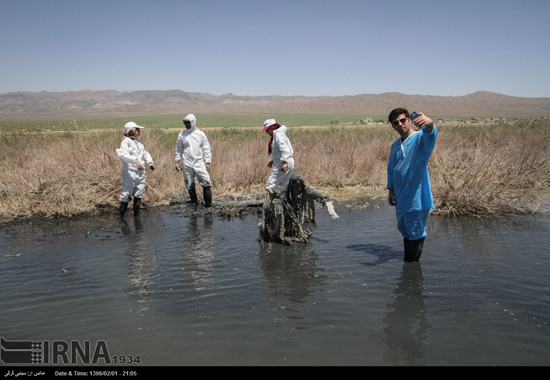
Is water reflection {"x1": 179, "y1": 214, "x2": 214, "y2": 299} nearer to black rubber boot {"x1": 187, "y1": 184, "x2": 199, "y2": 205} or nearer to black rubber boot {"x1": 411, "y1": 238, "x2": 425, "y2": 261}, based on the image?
black rubber boot {"x1": 187, "y1": 184, "x2": 199, "y2": 205}

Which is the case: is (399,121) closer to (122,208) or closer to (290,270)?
(290,270)

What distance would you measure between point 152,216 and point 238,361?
617cm

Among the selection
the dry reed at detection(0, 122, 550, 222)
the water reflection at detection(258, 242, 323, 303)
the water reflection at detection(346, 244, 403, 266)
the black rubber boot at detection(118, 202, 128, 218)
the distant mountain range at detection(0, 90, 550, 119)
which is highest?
the distant mountain range at detection(0, 90, 550, 119)

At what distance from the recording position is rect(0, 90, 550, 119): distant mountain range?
109875mm

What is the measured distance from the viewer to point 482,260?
541 cm

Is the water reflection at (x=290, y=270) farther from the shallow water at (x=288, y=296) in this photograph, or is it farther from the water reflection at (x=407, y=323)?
the water reflection at (x=407, y=323)

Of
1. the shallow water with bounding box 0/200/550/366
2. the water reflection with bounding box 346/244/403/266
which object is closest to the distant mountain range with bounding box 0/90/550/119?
the water reflection with bounding box 346/244/403/266

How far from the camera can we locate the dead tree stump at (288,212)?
624cm

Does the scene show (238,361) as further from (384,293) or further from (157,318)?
(384,293)

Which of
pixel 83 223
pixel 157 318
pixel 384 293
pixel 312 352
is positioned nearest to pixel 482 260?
pixel 384 293

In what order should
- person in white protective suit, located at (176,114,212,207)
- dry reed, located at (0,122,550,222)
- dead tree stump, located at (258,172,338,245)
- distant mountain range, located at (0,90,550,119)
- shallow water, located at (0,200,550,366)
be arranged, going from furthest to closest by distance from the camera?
1. distant mountain range, located at (0,90,550,119)
2. person in white protective suit, located at (176,114,212,207)
3. dry reed, located at (0,122,550,222)
4. dead tree stump, located at (258,172,338,245)
5. shallow water, located at (0,200,550,366)

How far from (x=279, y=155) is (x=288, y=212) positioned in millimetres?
1049

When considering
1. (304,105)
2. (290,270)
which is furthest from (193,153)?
(304,105)

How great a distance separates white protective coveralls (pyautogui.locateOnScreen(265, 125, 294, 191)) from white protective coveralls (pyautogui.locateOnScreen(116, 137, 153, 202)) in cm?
299
